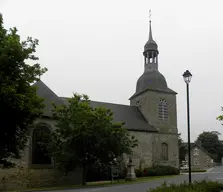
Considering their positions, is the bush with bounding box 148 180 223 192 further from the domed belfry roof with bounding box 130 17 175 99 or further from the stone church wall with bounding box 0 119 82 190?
the domed belfry roof with bounding box 130 17 175 99

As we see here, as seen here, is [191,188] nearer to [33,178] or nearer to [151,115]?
[33,178]

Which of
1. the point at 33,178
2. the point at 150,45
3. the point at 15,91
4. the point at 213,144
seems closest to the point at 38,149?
the point at 33,178

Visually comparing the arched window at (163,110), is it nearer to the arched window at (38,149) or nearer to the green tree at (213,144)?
the arched window at (38,149)

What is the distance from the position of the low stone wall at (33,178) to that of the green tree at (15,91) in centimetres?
1343

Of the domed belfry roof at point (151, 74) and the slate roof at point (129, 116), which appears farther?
the domed belfry roof at point (151, 74)

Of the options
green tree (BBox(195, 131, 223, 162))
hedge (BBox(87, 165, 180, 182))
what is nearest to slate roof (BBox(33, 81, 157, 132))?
hedge (BBox(87, 165, 180, 182))

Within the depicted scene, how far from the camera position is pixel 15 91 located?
35.0ft

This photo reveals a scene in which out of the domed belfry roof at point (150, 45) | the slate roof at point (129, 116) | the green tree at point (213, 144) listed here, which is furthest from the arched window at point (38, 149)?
the green tree at point (213, 144)

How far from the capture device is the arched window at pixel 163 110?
38875mm

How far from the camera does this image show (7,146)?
12.2 metres

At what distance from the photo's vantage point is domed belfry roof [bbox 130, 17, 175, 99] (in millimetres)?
39344

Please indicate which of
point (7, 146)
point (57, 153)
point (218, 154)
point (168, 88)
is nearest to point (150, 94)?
point (168, 88)

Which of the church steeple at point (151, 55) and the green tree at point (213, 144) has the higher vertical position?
the church steeple at point (151, 55)

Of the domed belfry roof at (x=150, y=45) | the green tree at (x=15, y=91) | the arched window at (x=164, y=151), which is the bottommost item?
the arched window at (x=164, y=151)
